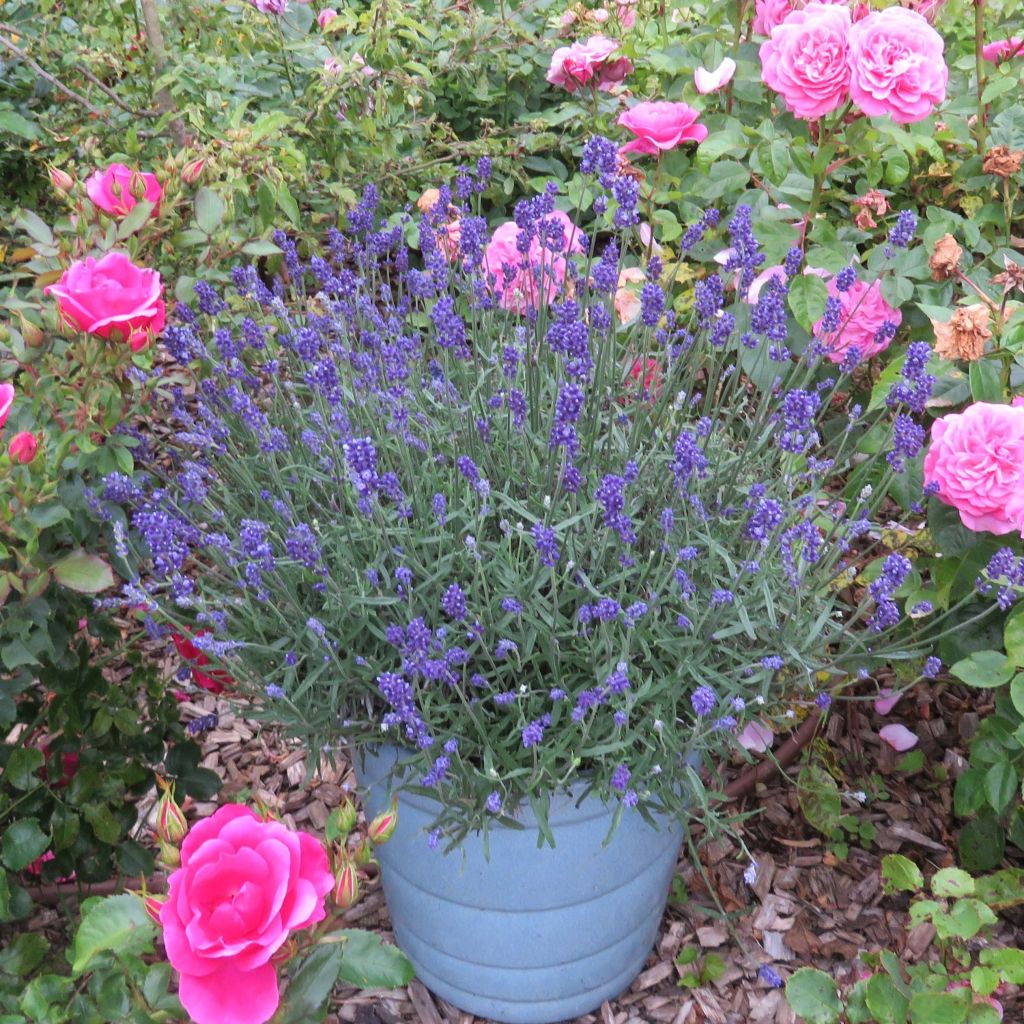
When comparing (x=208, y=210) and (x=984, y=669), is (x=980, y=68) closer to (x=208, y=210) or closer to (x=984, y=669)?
(x=984, y=669)

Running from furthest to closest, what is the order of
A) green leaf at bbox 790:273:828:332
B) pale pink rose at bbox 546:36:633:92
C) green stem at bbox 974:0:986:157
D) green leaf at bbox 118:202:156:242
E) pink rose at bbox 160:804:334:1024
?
pale pink rose at bbox 546:36:633:92
green stem at bbox 974:0:986:157
green leaf at bbox 790:273:828:332
green leaf at bbox 118:202:156:242
pink rose at bbox 160:804:334:1024

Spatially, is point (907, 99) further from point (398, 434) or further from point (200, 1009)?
point (200, 1009)

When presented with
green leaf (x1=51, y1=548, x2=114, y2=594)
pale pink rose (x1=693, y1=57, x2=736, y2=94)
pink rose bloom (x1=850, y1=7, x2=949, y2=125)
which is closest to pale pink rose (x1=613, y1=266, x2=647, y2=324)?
pale pink rose (x1=693, y1=57, x2=736, y2=94)

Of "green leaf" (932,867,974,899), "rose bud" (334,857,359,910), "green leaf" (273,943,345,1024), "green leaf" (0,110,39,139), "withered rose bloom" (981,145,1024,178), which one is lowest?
"green leaf" (932,867,974,899)

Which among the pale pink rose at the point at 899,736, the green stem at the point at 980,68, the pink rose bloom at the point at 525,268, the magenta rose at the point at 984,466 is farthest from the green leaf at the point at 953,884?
the green stem at the point at 980,68

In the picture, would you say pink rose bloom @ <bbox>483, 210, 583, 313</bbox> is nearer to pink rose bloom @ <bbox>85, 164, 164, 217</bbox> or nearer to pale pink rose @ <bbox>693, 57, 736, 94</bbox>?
pale pink rose @ <bbox>693, 57, 736, 94</bbox>

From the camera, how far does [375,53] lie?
100 inches

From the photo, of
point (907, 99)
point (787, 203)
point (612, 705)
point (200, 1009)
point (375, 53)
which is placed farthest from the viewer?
point (375, 53)

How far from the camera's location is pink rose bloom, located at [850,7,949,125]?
1780 mm

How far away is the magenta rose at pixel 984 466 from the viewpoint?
158 centimetres

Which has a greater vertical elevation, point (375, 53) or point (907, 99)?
point (907, 99)

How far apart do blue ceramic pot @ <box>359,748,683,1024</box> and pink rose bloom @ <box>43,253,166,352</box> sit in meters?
0.73

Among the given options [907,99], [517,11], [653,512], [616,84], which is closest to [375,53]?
[616,84]

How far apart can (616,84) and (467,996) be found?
2.05 m
